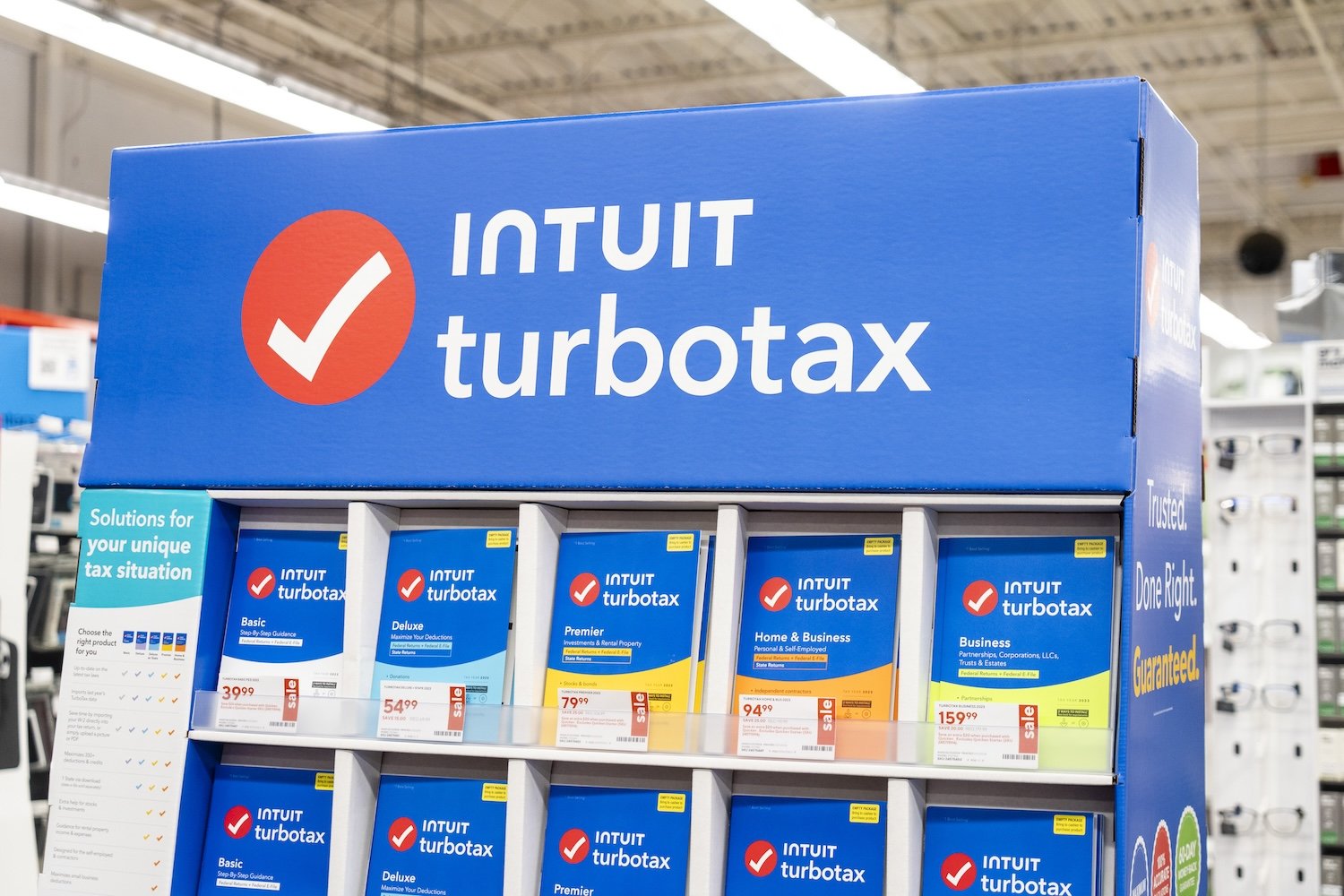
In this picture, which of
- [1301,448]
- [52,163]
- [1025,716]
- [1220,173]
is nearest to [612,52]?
[52,163]

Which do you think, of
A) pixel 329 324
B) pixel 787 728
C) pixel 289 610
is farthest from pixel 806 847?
pixel 329 324

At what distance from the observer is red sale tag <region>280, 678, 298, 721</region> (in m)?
2.86

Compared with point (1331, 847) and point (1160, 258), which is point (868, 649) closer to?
point (1160, 258)

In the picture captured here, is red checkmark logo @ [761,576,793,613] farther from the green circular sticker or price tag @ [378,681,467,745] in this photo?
the green circular sticker

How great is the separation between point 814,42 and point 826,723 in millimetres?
4062

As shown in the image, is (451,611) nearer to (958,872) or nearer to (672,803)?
(672,803)

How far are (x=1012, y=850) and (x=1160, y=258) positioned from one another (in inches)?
44.0

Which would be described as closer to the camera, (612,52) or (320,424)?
(320,424)

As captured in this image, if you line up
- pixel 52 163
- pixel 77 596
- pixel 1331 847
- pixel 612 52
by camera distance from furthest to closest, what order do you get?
pixel 612 52
pixel 52 163
pixel 1331 847
pixel 77 596

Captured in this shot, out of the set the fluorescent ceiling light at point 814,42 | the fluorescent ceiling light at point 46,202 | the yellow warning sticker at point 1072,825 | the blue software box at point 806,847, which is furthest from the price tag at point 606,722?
the fluorescent ceiling light at point 46,202

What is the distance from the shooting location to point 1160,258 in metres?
2.66

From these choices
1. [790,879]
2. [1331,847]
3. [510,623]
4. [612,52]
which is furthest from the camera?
[612,52]

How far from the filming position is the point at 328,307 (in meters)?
3.01

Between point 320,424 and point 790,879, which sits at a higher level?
point 320,424
